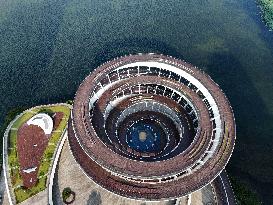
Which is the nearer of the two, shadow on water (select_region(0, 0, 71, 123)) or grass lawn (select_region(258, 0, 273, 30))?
shadow on water (select_region(0, 0, 71, 123))

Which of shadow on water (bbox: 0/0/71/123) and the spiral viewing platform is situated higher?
shadow on water (bbox: 0/0/71/123)

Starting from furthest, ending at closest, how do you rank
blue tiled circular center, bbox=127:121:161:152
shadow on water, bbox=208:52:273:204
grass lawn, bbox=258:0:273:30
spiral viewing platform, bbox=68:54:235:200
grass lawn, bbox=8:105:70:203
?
grass lawn, bbox=258:0:273:30, shadow on water, bbox=208:52:273:204, blue tiled circular center, bbox=127:121:161:152, grass lawn, bbox=8:105:70:203, spiral viewing platform, bbox=68:54:235:200

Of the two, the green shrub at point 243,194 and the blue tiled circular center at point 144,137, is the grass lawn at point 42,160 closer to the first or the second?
the blue tiled circular center at point 144,137

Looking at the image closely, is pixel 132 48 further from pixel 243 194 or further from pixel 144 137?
pixel 243 194

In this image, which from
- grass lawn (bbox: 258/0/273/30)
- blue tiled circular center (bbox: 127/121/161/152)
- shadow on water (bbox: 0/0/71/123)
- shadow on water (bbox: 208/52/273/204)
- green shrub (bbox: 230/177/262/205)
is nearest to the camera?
green shrub (bbox: 230/177/262/205)

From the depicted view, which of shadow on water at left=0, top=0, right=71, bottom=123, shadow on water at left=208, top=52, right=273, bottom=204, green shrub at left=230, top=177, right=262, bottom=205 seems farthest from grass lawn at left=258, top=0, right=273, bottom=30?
shadow on water at left=0, top=0, right=71, bottom=123

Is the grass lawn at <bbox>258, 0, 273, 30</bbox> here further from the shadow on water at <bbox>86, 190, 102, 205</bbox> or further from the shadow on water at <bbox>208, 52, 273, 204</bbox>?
the shadow on water at <bbox>86, 190, 102, 205</bbox>

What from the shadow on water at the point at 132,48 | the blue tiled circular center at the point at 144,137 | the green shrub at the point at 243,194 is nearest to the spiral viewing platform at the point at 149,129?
the blue tiled circular center at the point at 144,137

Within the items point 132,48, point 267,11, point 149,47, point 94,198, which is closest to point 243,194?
point 94,198
